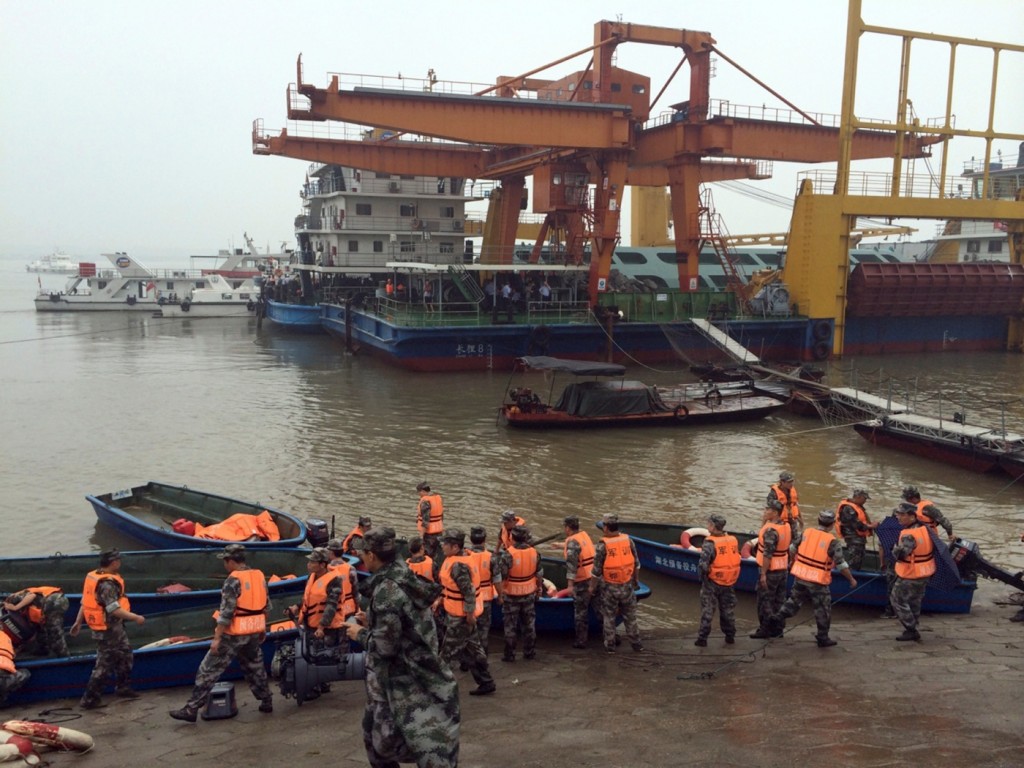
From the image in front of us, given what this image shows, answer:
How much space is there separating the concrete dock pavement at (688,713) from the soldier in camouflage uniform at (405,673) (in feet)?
5.78

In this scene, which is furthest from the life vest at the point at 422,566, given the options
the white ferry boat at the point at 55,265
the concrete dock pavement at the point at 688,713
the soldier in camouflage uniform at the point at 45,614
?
the white ferry boat at the point at 55,265

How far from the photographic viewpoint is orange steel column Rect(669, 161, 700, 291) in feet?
Answer: 108

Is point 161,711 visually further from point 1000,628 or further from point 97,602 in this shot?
point 1000,628

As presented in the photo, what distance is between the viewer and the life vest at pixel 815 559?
8586 millimetres

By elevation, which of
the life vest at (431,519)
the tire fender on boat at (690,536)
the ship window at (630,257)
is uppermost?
the ship window at (630,257)

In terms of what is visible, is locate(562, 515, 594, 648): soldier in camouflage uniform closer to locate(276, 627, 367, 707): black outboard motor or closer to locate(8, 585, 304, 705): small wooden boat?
locate(276, 627, 367, 707): black outboard motor

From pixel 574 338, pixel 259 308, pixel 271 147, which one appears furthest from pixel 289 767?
pixel 259 308

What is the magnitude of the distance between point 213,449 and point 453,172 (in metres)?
22.3

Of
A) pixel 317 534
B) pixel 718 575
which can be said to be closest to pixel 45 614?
pixel 317 534

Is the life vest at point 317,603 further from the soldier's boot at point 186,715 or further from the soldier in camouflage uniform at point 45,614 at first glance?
the soldier in camouflage uniform at point 45,614

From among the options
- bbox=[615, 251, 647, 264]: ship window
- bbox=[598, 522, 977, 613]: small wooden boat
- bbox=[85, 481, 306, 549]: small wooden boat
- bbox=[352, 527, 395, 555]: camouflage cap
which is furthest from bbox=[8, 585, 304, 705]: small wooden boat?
bbox=[615, 251, 647, 264]: ship window

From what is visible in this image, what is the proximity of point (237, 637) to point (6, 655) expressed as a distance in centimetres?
210

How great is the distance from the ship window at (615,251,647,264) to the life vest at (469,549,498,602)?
40954 millimetres

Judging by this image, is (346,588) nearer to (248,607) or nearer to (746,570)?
(248,607)
